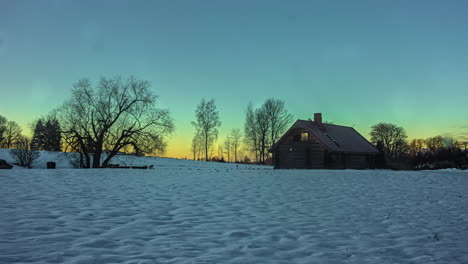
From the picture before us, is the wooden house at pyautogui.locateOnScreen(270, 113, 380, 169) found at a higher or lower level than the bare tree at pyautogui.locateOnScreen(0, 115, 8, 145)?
lower

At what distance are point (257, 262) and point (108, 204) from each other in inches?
205

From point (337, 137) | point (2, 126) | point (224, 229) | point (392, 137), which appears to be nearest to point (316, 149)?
point (337, 137)

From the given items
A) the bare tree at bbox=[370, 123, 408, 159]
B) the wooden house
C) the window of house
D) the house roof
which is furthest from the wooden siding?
the bare tree at bbox=[370, 123, 408, 159]

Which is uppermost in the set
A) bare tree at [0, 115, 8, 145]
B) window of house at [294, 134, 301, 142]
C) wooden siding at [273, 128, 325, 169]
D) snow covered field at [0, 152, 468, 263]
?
bare tree at [0, 115, 8, 145]

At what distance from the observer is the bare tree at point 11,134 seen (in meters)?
71.9

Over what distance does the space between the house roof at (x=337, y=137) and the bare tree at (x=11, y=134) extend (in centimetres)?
6845

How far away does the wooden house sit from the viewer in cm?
3394

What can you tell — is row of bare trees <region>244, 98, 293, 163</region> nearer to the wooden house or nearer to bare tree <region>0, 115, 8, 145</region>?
the wooden house

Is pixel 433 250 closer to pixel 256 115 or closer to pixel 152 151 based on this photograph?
pixel 152 151

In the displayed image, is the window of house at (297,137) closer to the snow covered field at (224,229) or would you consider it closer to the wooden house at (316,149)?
the wooden house at (316,149)

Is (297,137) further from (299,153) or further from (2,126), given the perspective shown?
(2,126)

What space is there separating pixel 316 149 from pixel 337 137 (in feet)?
18.2

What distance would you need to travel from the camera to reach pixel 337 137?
3809 cm

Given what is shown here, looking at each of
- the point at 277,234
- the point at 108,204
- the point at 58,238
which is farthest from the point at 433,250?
the point at 108,204
